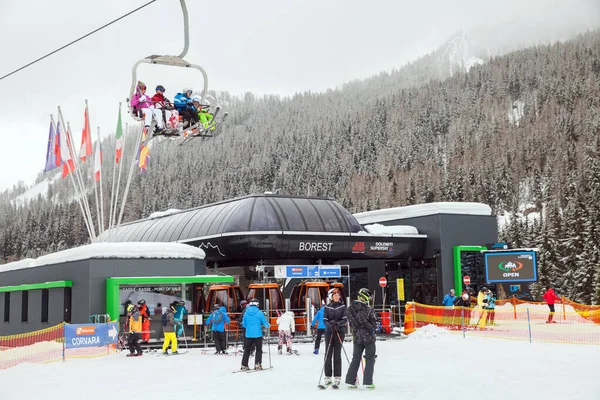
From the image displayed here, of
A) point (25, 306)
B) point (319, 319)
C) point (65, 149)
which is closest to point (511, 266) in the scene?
point (319, 319)

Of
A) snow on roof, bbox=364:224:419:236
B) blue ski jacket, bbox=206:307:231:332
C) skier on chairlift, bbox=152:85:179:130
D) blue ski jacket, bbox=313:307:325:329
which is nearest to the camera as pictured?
skier on chairlift, bbox=152:85:179:130

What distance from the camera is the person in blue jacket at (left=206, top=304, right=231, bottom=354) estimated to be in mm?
19031

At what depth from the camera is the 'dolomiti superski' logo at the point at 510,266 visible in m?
33.8

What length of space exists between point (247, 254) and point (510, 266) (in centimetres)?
1269

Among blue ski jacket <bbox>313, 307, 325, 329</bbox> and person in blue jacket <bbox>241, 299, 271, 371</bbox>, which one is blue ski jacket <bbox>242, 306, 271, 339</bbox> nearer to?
person in blue jacket <bbox>241, 299, 271, 371</bbox>

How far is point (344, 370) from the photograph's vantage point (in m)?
14.8

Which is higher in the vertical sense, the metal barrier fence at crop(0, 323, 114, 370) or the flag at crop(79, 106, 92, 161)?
the flag at crop(79, 106, 92, 161)

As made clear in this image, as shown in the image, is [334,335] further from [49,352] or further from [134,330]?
[49,352]

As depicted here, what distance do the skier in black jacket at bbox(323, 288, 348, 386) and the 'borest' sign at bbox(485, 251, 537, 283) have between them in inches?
895

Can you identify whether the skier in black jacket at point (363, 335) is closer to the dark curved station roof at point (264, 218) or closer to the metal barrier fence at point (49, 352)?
the metal barrier fence at point (49, 352)

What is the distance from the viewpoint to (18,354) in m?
21.5

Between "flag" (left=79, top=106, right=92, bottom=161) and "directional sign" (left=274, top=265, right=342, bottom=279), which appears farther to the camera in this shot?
"flag" (left=79, top=106, right=92, bottom=161)

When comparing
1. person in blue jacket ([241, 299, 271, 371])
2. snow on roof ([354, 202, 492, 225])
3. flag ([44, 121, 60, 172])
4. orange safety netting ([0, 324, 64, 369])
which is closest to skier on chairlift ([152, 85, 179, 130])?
person in blue jacket ([241, 299, 271, 371])

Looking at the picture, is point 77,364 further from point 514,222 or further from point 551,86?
point 551,86
